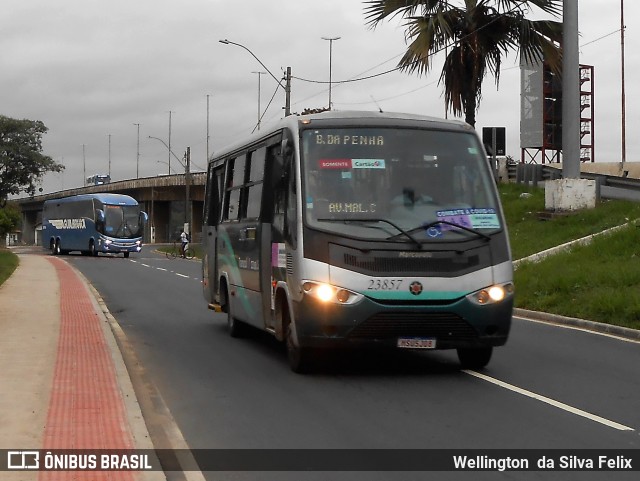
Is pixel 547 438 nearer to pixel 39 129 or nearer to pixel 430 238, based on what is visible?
pixel 430 238

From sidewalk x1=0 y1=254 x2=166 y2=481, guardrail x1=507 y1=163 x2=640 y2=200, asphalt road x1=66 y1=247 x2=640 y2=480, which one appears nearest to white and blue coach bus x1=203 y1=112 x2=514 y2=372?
asphalt road x1=66 y1=247 x2=640 y2=480

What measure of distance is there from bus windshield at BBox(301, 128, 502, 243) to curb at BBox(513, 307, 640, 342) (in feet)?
16.7

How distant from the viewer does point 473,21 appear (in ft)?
90.0

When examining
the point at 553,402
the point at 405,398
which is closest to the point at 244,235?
the point at 405,398

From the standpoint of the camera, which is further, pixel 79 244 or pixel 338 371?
pixel 79 244

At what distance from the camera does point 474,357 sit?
38.4 feet

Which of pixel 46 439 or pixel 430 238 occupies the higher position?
pixel 430 238

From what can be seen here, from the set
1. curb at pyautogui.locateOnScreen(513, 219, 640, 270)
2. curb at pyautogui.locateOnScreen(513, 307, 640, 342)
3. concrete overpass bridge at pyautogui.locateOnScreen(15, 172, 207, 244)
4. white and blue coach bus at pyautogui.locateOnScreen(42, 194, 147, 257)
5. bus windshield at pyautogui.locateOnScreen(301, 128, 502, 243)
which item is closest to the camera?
bus windshield at pyautogui.locateOnScreen(301, 128, 502, 243)

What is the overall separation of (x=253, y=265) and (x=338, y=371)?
227 centimetres

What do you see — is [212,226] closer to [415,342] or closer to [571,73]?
[415,342]

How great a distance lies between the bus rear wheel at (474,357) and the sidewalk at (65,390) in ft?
12.3

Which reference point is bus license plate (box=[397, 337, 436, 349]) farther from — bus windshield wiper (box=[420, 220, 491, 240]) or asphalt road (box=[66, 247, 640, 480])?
bus windshield wiper (box=[420, 220, 491, 240])

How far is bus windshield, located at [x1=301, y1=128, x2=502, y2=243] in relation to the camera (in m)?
10.8

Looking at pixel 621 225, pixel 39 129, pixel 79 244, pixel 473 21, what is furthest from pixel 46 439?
pixel 39 129
